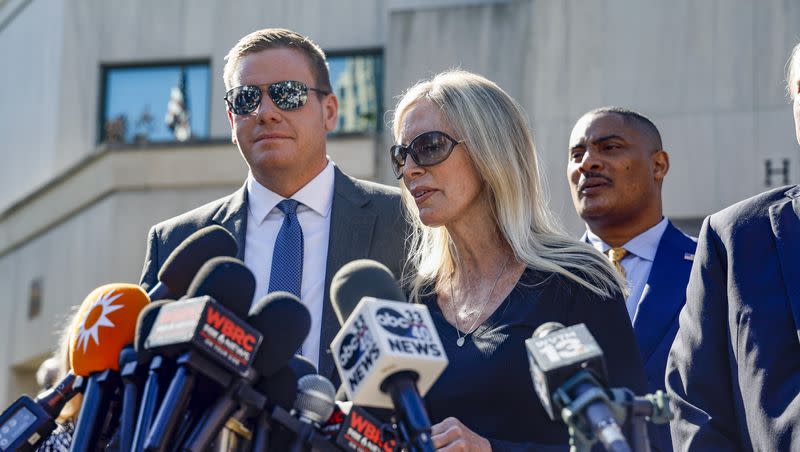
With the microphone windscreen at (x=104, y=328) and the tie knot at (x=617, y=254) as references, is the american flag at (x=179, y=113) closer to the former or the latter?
the tie knot at (x=617, y=254)

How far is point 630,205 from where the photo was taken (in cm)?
654

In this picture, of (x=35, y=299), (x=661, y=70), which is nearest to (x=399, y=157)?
(x=661, y=70)

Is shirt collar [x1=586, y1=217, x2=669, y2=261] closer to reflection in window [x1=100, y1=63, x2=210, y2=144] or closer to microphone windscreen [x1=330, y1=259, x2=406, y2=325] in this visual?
microphone windscreen [x1=330, y1=259, x2=406, y2=325]

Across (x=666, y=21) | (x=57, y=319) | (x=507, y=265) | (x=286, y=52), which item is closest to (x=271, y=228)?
(x=286, y=52)

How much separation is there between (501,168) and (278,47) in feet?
4.79

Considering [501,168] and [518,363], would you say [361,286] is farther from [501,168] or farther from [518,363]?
[501,168]

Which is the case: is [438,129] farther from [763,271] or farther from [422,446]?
[422,446]

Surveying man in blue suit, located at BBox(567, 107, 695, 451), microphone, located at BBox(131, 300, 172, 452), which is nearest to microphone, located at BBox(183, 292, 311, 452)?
microphone, located at BBox(131, 300, 172, 452)

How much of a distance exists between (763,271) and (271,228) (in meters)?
2.02

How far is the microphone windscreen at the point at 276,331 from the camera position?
2.97 meters

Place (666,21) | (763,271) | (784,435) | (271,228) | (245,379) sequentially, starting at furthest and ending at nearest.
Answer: (666,21) < (271,228) < (763,271) < (784,435) < (245,379)

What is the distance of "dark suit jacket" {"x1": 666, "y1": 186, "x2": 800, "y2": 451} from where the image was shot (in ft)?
12.8

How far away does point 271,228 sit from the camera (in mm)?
5312

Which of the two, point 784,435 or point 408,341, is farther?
point 784,435
